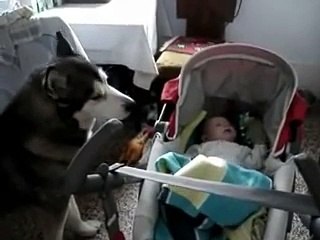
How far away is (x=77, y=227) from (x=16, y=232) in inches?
9.2

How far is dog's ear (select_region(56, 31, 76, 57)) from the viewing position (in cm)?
206

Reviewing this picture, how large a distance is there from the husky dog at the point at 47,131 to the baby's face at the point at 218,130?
1.11 feet

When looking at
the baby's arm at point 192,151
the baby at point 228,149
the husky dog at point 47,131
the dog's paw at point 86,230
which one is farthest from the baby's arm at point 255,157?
the dog's paw at point 86,230

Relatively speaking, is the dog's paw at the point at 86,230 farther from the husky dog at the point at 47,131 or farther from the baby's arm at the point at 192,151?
the baby's arm at the point at 192,151

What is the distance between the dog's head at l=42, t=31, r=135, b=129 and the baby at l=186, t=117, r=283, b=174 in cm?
27

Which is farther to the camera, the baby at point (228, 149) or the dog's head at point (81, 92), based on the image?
the baby at point (228, 149)

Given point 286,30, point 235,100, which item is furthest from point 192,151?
point 286,30

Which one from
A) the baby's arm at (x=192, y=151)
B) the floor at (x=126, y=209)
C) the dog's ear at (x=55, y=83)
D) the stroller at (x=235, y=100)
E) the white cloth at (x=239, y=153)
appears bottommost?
the floor at (x=126, y=209)

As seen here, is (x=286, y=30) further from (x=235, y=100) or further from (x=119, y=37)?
(x=235, y=100)

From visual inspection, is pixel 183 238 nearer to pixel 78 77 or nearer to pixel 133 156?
pixel 78 77

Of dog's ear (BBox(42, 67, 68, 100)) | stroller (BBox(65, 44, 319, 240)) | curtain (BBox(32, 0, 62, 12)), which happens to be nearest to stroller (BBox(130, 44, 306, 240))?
stroller (BBox(65, 44, 319, 240))

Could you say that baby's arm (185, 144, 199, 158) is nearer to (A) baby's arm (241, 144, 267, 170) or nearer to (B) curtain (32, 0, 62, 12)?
(A) baby's arm (241, 144, 267, 170)

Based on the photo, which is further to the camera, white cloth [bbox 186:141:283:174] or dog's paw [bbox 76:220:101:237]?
dog's paw [bbox 76:220:101:237]

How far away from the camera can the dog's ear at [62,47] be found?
2062 millimetres
